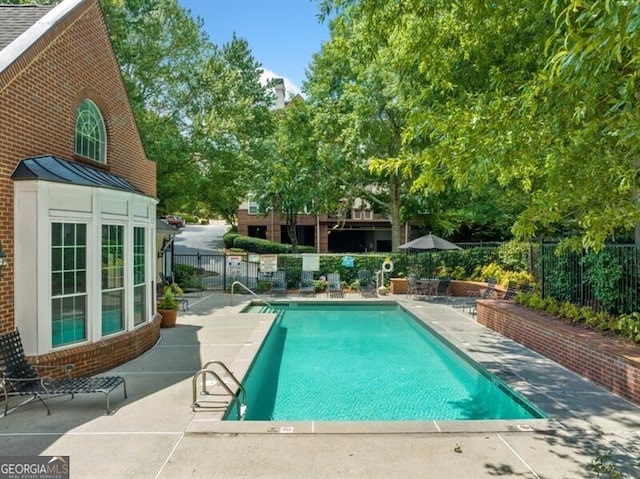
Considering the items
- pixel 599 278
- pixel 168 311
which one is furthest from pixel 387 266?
pixel 599 278

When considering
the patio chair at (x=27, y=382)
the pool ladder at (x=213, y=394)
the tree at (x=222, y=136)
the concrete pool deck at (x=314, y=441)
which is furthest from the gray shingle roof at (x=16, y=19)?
the tree at (x=222, y=136)

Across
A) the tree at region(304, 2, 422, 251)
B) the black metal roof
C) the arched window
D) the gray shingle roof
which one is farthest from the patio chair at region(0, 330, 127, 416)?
the tree at region(304, 2, 422, 251)

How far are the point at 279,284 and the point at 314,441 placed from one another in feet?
46.2

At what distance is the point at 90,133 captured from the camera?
28.0 feet

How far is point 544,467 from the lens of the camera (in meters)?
4.20

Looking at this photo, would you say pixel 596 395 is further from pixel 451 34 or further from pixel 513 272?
pixel 513 272

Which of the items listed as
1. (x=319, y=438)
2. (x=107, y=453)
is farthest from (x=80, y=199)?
(x=319, y=438)

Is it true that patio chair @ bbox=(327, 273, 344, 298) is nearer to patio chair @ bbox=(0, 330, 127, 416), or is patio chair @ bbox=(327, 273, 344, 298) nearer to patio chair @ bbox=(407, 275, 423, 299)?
patio chair @ bbox=(407, 275, 423, 299)

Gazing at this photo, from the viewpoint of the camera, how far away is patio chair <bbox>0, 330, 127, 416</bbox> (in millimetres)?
5477

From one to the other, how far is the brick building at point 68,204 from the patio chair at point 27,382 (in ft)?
1.42

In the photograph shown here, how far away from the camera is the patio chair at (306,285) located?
1853cm

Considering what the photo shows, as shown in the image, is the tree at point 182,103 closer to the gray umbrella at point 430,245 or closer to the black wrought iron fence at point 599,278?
the gray umbrella at point 430,245

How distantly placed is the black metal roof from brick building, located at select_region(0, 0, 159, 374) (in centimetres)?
2

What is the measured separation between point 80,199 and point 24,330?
84.1 inches
